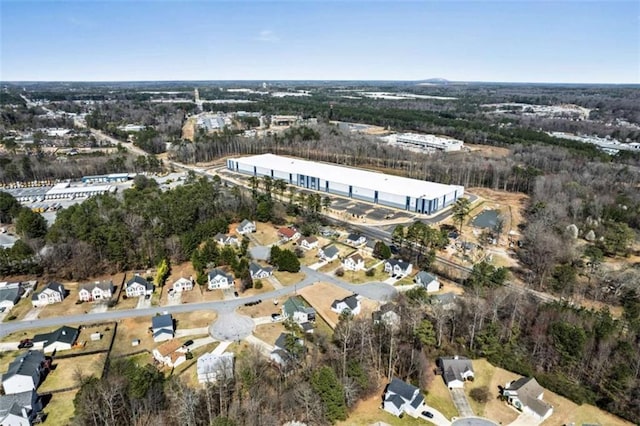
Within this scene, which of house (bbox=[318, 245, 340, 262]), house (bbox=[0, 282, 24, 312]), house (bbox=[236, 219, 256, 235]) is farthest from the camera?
house (bbox=[236, 219, 256, 235])

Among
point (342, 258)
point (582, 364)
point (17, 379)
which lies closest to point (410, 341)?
point (582, 364)

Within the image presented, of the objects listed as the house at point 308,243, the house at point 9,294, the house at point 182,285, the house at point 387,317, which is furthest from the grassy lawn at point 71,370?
the house at point 308,243

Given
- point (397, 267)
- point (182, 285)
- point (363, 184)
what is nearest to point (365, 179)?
point (363, 184)

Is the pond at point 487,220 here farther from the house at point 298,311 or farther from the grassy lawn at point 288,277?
the house at point 298,311

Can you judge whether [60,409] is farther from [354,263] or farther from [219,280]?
[354,263]

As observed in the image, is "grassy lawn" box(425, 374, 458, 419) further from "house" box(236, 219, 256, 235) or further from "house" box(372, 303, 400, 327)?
"house" box(236, 219, 256, 235)

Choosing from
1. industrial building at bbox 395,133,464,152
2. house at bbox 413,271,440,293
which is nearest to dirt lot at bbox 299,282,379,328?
house at bbox 413,271,440,293

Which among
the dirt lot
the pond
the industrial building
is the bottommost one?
the dirt lot

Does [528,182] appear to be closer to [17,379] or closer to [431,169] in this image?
[431,169]
